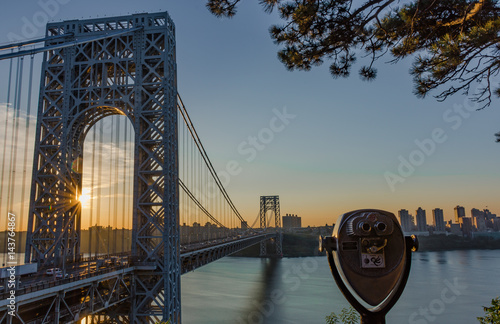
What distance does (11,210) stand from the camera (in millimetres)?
9086

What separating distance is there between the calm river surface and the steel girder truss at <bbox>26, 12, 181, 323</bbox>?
1174cm

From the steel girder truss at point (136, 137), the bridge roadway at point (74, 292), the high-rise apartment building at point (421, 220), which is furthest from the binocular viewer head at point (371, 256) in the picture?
the high-rise apartment building at point (421, 220)

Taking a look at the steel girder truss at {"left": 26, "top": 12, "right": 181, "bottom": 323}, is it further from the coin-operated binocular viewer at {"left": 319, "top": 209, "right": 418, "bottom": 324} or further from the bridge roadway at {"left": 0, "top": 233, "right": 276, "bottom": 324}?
the coin-operated binocular viewer at {"left": 319, "top": 209, "right": 418, "bottom": 324}

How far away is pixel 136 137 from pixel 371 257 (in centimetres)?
1372

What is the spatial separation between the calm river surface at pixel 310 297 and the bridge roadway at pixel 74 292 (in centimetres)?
1221

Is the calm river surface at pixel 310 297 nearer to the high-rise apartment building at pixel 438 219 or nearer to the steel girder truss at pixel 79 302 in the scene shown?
the steel girder truss at pixel 79 302

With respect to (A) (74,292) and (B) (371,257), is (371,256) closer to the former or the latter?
(B) (371,257)

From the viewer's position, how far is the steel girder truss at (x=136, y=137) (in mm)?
14258

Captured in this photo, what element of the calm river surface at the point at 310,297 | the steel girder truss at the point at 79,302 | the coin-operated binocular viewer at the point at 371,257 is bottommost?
the calm river surface at the point at 310,297

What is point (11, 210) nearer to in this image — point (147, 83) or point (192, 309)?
point (147, 83)

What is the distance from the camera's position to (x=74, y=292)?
424 inches

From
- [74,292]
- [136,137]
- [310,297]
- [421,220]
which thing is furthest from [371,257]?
[421,220]

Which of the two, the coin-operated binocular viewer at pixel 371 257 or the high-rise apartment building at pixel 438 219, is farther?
the high-rise apartment building at pixel 438 219

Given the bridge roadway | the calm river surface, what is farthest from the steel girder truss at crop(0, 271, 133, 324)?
the calm river surface
